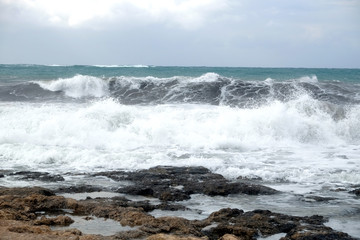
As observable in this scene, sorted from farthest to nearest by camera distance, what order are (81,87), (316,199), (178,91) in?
(81,87) → (178,91) → (316,199)

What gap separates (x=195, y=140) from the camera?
1401 centimetres

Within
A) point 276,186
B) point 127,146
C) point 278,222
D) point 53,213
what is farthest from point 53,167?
point 278,222

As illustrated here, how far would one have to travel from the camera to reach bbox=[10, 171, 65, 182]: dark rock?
358 inches

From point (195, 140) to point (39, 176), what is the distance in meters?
5.78

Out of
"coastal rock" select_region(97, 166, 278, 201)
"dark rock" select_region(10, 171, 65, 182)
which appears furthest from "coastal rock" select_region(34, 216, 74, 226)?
"dark rock" select_region(10, 171, 65, 182)

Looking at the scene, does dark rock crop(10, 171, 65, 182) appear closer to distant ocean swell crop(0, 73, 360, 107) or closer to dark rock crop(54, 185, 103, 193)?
dark rock crop(54, 185, 103, 193)

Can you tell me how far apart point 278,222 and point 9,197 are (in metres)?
3.91

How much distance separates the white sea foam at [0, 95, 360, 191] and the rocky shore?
7.45 feet

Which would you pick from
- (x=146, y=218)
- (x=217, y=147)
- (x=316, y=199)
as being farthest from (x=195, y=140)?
(x=146, y=218)

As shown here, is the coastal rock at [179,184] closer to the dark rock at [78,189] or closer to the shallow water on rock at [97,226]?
the dark rock at [78,189]

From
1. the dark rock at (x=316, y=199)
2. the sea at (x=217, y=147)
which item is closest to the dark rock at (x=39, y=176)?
the sea at (x=217, y=147)

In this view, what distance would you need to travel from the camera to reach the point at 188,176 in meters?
9.52

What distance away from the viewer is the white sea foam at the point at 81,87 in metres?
25.9

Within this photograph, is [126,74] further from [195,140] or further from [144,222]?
[144,222]
